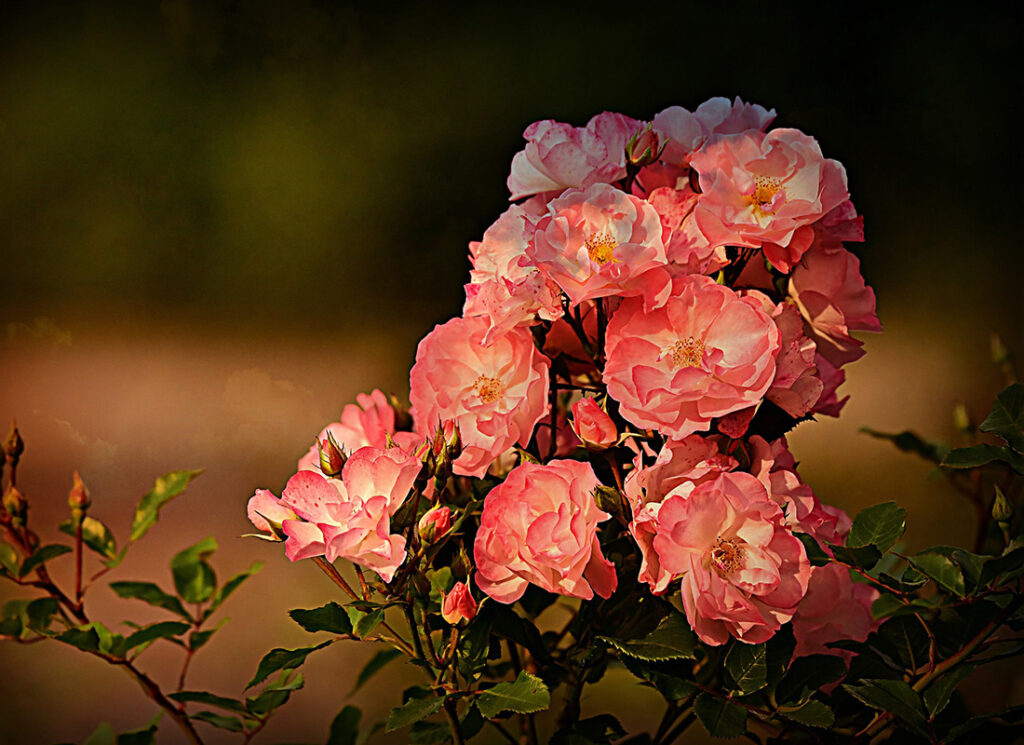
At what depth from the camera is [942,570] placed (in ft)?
1.38

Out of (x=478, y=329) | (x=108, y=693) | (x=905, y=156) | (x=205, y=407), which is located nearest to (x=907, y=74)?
(x=905, y=156)

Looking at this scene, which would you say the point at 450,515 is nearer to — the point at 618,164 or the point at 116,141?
the point at 618,164

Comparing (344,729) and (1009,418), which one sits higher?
(1009,418)

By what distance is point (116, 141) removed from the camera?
3.64ft

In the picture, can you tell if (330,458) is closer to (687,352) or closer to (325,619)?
(325,619)

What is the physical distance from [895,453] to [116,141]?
112 centimetres

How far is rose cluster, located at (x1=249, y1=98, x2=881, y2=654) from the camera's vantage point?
0.39m

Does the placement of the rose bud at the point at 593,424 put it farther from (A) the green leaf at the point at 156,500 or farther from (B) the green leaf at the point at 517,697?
(A) the green leaf at the point at 156,500

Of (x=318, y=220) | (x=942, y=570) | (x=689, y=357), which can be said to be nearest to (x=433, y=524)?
(x=689, y=357)

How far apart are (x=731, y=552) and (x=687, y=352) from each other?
3.8 inches

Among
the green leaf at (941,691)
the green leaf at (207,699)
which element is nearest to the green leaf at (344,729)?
the green leaf at (207,699)

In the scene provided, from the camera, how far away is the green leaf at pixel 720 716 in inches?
15.8

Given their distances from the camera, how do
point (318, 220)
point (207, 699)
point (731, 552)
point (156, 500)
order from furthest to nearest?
point (318, 220) → point (156, 500) → point (207, 699) → point (731, 552)

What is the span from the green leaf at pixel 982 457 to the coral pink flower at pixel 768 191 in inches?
5.0
